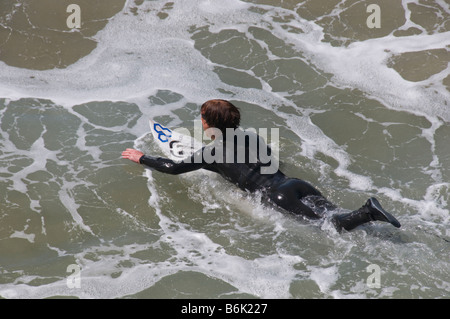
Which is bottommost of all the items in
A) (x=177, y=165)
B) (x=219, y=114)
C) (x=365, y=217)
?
(x=365, y=217)

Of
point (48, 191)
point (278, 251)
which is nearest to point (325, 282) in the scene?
point (278, 251)

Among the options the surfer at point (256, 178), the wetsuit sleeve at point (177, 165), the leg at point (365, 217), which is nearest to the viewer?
the leg at point (365, 217)

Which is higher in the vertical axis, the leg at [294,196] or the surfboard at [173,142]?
the surfboard at [173,142]

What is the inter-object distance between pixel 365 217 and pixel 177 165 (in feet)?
5.70

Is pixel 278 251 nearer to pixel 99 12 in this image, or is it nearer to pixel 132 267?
pixel 132 267

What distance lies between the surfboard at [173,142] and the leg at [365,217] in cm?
185

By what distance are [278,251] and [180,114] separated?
2.69m

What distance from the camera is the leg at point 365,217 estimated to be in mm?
4516

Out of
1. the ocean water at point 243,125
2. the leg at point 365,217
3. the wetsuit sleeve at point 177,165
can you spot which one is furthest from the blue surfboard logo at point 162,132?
the leg at point 365,217

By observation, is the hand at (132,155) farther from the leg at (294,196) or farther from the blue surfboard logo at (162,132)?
the leg at (294,196)

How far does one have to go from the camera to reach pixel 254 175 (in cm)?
522

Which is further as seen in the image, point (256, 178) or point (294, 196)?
point (256, 178)

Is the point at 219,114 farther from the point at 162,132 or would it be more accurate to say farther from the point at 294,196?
the point at 162,132

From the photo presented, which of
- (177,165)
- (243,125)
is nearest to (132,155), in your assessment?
(177,165)
